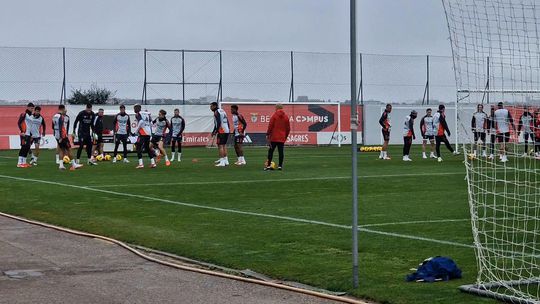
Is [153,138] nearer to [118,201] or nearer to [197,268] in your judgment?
[118,201]

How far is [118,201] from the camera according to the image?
1708 cm

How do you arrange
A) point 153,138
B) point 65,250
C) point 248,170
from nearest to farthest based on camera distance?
1. point 65,250
2. point 248,170
3. point 153,138

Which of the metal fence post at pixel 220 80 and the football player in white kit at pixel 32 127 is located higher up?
the metal fence post at pixel 220 80

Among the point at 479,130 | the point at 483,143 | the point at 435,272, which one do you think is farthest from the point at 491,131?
the point at 435,272

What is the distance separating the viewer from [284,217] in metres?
14.0

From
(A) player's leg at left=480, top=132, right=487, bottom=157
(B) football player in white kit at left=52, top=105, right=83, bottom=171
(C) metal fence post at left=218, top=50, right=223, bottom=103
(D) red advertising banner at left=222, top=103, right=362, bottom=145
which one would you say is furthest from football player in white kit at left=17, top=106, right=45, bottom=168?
(C) metal fence post at left=218, top=50, right=223, bottom=103

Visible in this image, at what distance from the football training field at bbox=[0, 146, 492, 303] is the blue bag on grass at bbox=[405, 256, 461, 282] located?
10 cm

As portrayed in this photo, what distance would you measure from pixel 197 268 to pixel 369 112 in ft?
153

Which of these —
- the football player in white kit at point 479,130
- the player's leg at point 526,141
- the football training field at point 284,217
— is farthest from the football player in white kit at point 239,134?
the football player in white kit at point 479,130

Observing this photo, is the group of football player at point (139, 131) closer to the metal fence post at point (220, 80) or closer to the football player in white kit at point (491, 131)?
the football player in white kit at point (491, 131)

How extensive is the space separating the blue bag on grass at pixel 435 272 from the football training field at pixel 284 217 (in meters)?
0.10

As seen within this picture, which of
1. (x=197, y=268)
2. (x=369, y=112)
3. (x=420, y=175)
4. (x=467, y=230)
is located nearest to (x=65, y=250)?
(x=197, y=268)

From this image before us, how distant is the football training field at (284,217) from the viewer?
30.7 feet

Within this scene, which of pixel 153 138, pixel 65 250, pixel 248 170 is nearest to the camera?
pixel 65 250
